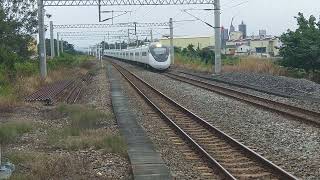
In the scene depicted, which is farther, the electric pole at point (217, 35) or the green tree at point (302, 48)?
the electric pole at point (217, 35)

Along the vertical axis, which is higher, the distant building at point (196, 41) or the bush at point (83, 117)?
the distant building at point (196, 41)

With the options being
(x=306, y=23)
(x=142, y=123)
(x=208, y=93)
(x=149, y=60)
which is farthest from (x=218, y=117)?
(x=149, y=60)

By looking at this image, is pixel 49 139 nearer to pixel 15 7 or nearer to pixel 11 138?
pixel 11 138

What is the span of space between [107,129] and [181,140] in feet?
8.33

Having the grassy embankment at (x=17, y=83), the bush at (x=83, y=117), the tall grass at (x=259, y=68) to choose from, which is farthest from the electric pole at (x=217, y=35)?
the bush at (x=83, y=117)

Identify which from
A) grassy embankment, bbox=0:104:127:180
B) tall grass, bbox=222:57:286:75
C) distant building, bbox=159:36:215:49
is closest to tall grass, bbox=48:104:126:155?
grassy embankment, bbox=0:104:127:180

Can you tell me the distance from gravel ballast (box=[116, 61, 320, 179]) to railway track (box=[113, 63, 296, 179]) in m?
0.38

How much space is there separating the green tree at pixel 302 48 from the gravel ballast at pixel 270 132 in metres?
14.0

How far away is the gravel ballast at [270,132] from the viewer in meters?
10.7

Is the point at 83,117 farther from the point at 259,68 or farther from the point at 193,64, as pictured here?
the point at 193,64

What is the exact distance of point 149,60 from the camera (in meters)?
50.6

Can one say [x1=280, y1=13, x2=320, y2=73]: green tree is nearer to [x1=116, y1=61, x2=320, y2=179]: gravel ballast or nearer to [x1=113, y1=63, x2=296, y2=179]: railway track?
[x1=116, y1=61, x2=320, y2=179]: gravel ballast

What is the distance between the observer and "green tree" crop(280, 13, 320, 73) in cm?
3509

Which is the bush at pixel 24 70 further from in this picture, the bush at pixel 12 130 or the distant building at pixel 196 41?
the distant building at pixel 196 41
